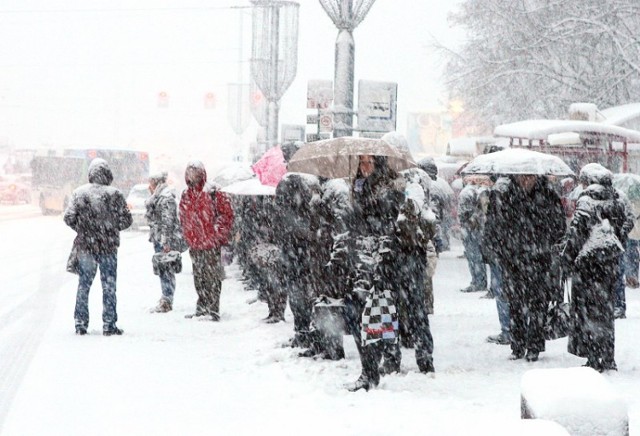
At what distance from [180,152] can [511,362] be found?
4761 inches

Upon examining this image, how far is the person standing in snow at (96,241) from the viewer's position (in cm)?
1007

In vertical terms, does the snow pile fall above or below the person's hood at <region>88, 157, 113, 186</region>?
below

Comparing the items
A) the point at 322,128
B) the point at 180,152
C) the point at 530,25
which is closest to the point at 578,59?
the point at 530,25

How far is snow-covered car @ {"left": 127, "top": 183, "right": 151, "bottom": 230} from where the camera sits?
31281mm

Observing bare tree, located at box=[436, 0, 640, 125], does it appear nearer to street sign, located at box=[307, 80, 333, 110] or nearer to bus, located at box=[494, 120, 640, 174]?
bus, located at box=[494, 120, 640, 174]

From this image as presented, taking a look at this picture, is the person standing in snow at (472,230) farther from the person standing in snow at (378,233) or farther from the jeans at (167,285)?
the person standing in snow at (378,233)

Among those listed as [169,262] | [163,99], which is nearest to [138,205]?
[163,99]

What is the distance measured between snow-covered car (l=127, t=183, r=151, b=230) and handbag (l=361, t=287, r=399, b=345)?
24158mm

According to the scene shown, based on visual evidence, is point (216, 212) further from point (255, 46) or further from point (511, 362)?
point (255, 46)

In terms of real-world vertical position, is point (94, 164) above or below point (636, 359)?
above

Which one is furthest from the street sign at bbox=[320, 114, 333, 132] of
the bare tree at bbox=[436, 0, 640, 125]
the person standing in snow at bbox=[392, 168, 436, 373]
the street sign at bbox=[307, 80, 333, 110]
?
the bare tree at bbox=[436, 0, 640, 125]

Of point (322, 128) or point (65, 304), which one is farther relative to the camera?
point (322, 128)

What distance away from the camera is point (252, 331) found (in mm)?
10617

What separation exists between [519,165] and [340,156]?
1.70 m
